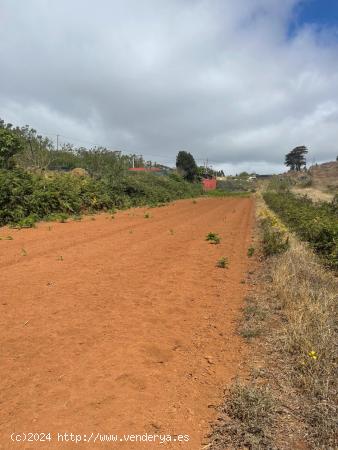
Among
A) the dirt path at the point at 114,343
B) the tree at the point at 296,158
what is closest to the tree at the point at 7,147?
the dirt path at the point at 114,343

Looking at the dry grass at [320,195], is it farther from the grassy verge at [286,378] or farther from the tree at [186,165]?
the grassy verge at [286,378]

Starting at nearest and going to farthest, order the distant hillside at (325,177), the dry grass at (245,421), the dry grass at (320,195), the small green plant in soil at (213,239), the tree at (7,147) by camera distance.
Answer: the dry grass at (245,421) < the small green plant in soil at (213,239) < the tree at (7,147) < the dry grass at (320,195) < the distant hillside at (325,177)

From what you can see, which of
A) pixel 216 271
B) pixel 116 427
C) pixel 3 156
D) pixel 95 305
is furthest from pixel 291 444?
pixel 3 156

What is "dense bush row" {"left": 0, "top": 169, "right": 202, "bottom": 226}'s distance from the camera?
12.5 metres

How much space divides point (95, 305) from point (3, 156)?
13.9m

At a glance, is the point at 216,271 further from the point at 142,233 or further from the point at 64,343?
the point at 142,233

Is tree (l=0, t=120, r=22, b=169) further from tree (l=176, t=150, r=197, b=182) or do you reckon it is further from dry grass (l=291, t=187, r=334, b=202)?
tree (l=176, t=150, r=197, b=182)

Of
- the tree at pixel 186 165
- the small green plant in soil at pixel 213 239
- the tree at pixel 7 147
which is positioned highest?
the tree at pixel 186 165

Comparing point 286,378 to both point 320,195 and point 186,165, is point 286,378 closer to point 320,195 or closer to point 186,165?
point 320,195

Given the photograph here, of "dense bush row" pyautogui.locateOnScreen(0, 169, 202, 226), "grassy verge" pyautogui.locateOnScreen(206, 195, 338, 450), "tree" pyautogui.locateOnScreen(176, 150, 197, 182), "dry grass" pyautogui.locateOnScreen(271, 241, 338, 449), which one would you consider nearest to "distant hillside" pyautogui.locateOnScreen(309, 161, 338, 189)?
"tree" pyautogui.locateOnScreen(176, 150, 197, 182)

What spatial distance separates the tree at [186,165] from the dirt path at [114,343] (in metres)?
46.9

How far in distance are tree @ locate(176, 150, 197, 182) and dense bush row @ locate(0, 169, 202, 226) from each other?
3126cm

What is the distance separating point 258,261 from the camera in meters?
8.06

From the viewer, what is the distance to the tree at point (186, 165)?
2140 inches
